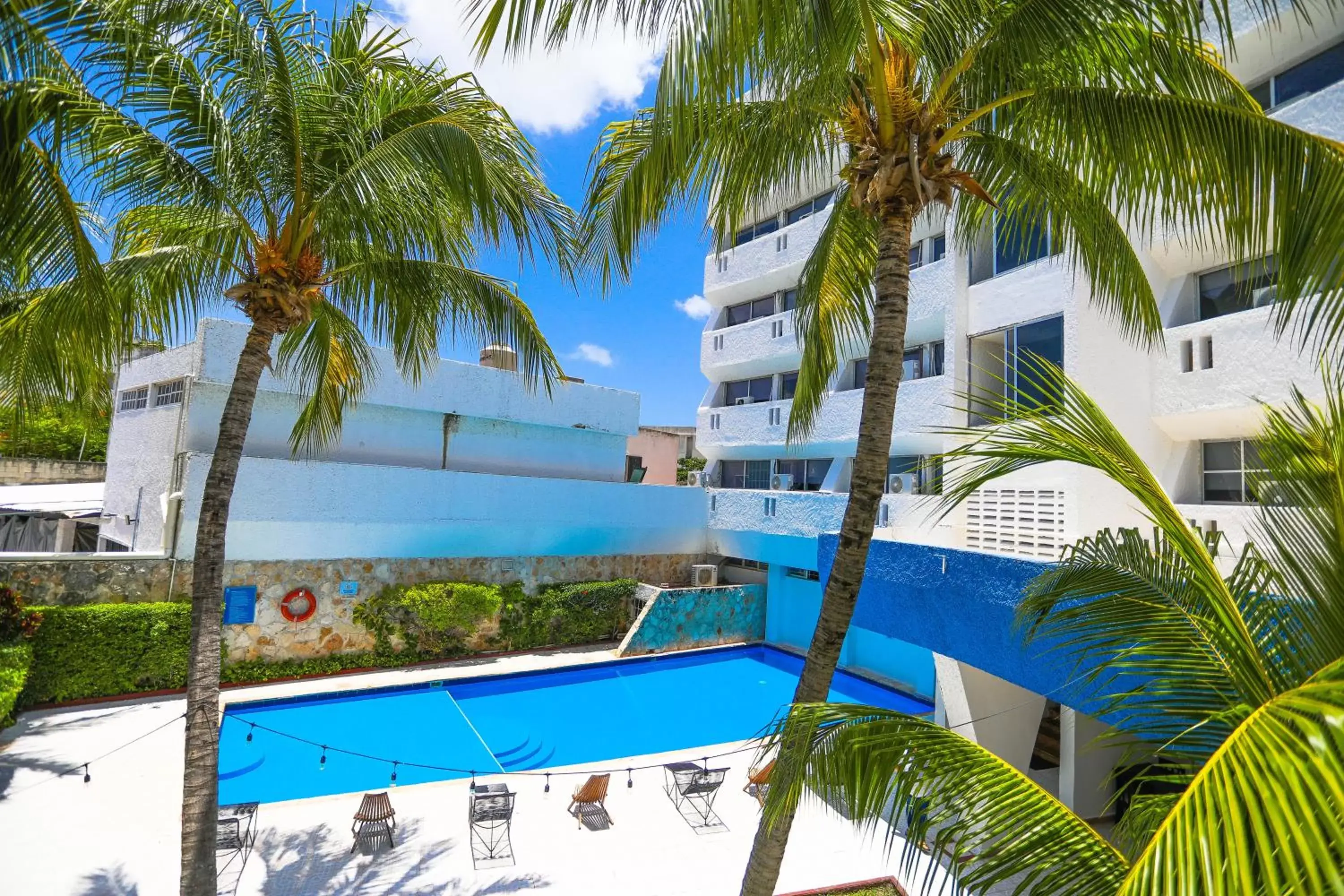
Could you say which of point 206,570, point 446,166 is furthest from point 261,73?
point 206,570

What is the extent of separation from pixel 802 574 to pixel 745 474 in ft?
12.9

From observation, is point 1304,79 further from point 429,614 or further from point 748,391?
point 429,614

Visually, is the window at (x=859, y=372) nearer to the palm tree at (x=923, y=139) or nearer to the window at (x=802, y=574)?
the window at (x=802, y=574)

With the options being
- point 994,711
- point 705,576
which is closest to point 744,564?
point 705,576

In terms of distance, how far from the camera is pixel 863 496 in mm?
5309

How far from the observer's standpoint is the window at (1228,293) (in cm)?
1013

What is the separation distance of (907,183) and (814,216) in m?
15.3

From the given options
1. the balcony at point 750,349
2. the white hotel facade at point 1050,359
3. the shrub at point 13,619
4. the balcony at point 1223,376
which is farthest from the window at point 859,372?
the shrub at point 13,619

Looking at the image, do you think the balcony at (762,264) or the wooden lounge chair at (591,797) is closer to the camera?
the wooden lounge chair at (591,797)

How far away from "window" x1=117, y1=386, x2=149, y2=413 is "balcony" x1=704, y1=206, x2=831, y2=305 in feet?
51.8

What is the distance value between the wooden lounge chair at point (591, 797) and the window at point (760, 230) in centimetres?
1636

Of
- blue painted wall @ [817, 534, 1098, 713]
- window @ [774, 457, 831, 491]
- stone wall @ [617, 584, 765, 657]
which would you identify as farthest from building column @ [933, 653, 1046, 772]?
stone wall @ [617, 584, 765, 657]

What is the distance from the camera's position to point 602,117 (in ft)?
23.1

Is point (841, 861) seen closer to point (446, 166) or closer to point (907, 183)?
point (907, 183)
